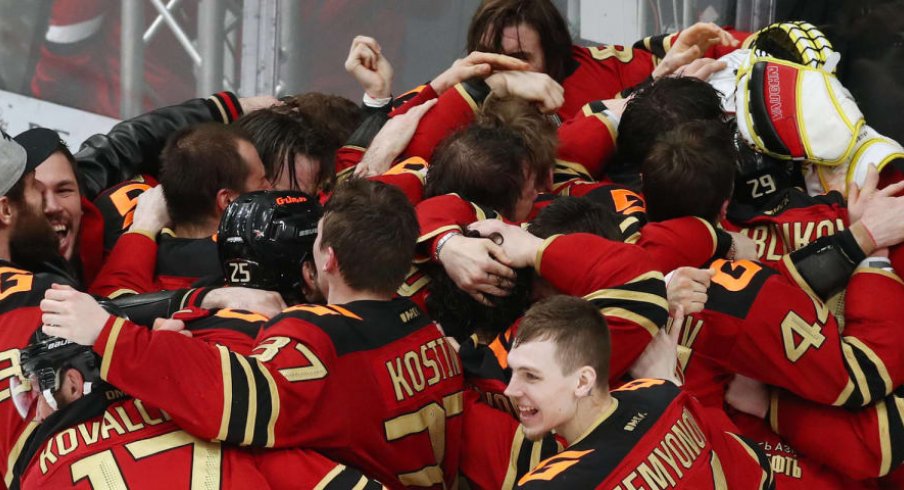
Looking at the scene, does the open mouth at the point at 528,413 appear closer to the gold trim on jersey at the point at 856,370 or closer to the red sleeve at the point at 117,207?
the gold trim on jersey at the point at 856,370

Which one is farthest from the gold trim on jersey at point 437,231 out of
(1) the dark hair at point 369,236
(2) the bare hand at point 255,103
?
(2) the bare hand at point 255,103

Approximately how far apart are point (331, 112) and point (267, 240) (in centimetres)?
124

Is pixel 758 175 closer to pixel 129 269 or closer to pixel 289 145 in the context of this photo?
pixel 289 145

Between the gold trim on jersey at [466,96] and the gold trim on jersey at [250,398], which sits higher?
the gold trim on jersey at [466,96]

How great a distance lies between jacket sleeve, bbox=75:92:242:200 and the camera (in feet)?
12.6

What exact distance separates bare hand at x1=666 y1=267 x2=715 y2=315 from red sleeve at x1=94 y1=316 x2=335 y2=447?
2.58 ft

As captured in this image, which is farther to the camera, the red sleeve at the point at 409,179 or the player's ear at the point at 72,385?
the red sleeve at the point at 409,179

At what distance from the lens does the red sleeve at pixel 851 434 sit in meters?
2.88

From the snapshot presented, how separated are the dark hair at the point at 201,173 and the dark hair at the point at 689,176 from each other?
1005 mm

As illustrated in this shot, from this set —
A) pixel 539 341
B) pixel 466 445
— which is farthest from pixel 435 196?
pixel 539 341

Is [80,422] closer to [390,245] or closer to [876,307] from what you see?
[390,245]

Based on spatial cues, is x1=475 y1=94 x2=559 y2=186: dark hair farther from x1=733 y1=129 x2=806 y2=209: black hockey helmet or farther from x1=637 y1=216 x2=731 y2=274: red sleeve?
Result: x1=733 y1=129 x2=806 y2=209: black hockey helmet

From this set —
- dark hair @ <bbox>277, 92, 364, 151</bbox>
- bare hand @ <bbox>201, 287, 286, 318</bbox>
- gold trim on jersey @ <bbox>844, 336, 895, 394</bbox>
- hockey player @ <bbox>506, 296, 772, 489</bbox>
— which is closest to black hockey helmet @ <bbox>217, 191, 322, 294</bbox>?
bare hand @ <bbox>201, 287, 286, 318</bbox>

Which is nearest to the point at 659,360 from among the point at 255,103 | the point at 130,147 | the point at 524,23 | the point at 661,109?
the point at 661,109
